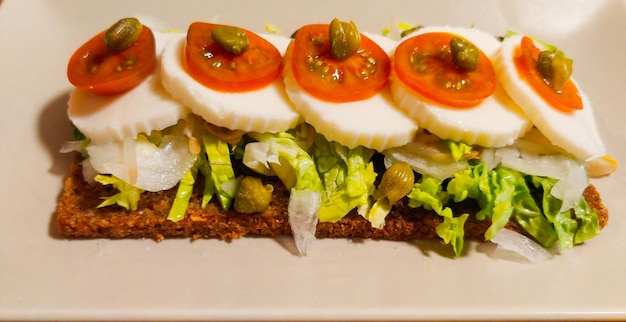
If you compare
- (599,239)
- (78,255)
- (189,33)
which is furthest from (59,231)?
(599,239)

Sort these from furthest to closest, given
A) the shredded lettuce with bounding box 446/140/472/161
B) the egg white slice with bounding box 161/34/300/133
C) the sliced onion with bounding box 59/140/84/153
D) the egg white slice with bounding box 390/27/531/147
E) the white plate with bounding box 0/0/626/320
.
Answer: the sliced onion with bounding box 59/140/84/153 < the shredded lettuce with bounding box 446/140/472/161 < the egg white slice with bounding box 390/27/531/147 < the egg white slice with bounding box 161/34/300/133 < the white plate with bounding box 0/0/626/320

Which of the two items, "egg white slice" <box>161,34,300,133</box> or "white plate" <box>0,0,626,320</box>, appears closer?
"white plate" <box>0,0,626,320</box>

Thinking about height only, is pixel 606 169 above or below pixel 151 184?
below

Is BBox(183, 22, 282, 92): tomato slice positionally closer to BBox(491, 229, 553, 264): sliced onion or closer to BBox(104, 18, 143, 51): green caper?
BBox(104, 18, 143, 51): green caper

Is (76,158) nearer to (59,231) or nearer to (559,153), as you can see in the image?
(59,231)

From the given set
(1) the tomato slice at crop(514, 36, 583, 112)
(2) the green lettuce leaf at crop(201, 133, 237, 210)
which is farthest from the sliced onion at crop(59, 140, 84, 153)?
(1) the tomato slice at crop(514, 36, 583, 112)

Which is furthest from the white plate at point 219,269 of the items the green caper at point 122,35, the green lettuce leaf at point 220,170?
the green caper at point 122,35

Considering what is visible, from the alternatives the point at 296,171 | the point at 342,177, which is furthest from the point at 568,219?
the point at 296,171
